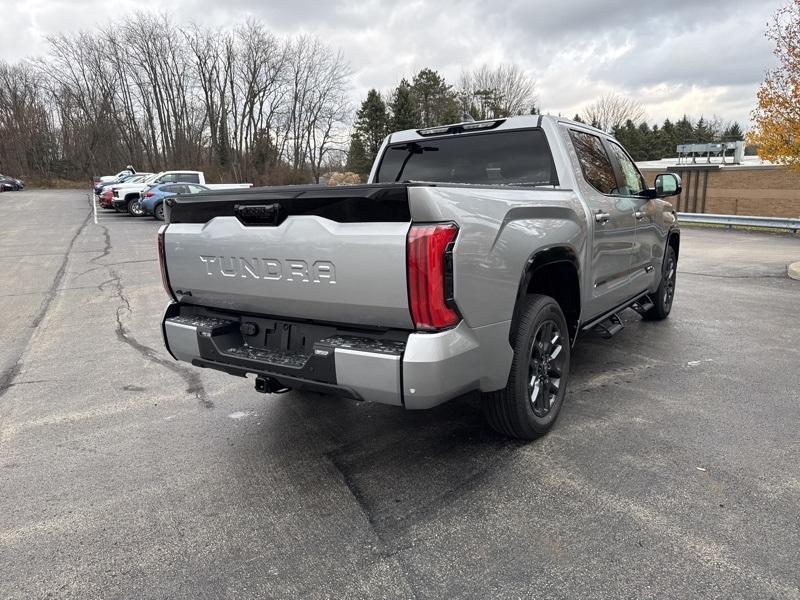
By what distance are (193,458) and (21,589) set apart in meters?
1.15

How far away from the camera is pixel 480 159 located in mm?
4297

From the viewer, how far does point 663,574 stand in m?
2.20

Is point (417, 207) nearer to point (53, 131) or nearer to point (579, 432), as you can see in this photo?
point (579, 432)

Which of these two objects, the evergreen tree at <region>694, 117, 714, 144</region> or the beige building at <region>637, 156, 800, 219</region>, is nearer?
the beige building at <region>637, 156, 800, 219</region>

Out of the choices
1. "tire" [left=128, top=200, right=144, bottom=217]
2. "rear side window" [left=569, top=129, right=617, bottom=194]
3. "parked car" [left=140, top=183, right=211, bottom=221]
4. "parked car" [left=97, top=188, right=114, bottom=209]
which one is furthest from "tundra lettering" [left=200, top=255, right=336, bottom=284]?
"parked car" [left=97, top=188, right=114, bottom=209]

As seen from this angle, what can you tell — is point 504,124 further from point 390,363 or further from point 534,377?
point 390,363

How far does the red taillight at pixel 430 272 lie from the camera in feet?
7.70

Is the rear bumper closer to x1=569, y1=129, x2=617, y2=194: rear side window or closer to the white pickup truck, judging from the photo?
x1=569, y1=129, x2=617, y2=194: rear side window

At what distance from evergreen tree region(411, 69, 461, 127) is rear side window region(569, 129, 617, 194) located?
181ft

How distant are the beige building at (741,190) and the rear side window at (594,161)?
26.7m

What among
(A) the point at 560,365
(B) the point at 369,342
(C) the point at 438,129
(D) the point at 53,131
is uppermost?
(D) the point at 53,131

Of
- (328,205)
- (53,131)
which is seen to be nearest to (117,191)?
(328,205)

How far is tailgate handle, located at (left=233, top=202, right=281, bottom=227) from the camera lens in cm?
278

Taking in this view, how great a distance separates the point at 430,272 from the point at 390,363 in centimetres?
45
